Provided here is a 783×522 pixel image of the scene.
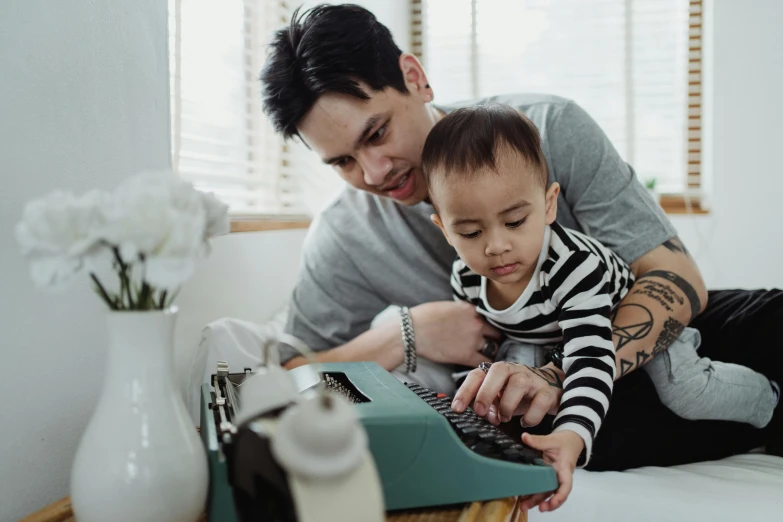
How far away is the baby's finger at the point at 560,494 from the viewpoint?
0.75 metres

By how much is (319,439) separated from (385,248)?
1.22 meters

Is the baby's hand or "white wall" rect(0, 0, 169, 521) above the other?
"white wall" rect(0, 0, 169, 521)

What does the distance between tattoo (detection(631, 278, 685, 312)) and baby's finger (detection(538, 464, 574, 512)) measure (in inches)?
22.2

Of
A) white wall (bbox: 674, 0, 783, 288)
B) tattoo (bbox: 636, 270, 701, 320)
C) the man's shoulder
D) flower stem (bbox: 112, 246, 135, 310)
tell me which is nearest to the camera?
flower stem (bbox: 112, 246, 135, 310)

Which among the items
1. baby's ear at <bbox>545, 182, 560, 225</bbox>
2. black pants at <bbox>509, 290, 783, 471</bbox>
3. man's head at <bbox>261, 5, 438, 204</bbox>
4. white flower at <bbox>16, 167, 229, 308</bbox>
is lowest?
black pants at <bbox>509, 290, 783, 471</bbox>

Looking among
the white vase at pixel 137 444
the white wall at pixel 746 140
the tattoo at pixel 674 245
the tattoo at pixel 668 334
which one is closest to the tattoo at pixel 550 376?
the tattoo at pixel 668 334

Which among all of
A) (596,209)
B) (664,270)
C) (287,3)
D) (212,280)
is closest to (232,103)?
(287,3)

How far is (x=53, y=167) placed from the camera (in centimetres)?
84

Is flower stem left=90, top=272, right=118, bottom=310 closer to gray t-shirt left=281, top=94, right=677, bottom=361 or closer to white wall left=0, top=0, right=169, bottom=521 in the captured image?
white wall left=0, top=0, right=169, bottom=521

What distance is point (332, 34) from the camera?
1361 mm

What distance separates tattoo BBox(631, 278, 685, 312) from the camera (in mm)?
1250

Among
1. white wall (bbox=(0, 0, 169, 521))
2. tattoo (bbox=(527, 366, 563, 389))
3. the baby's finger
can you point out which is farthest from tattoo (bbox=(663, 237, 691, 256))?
white wall (bbox=(0, 0, 169, 521))

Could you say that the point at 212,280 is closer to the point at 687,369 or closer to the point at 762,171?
the point at 687,369

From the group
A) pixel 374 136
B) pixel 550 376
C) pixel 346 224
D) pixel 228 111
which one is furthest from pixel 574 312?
pixel 228 111
